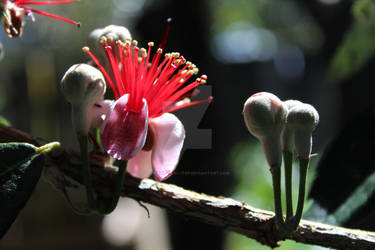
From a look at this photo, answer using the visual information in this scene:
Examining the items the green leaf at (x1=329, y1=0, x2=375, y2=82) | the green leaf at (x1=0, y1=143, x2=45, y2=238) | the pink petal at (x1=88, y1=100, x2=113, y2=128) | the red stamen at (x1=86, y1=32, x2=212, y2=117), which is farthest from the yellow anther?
the green leaf at (x1=329, y1=0, x2=375, y2=82)

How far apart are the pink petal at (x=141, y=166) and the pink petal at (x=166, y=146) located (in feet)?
0.11

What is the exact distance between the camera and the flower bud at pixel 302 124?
663mm

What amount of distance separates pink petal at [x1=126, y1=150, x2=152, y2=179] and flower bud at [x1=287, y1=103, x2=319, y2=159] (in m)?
0.25

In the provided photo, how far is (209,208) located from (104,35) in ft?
1.17

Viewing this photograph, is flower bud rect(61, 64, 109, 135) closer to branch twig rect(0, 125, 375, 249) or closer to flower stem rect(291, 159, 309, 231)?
branch twig rect(0, 125, 375, 249)

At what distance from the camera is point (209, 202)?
0.74m

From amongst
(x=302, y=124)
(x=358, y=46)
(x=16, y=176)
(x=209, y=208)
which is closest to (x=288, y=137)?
(x=302, y=124)

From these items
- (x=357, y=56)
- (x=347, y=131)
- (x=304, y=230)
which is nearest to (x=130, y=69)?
(x=304, y=230)

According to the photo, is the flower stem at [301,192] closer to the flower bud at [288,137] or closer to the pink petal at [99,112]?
the flower bud at [288,137]

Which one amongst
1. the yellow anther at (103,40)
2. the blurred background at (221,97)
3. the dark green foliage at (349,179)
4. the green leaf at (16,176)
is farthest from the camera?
the blurred background at (221,97)

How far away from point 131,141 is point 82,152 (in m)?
0.08

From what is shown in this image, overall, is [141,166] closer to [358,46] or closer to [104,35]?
[104,35]

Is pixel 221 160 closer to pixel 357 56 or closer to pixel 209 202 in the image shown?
pixel 357 56

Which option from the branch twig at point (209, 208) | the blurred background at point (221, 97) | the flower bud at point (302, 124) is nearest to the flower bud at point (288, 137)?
the flower bud at point (302, 124)
